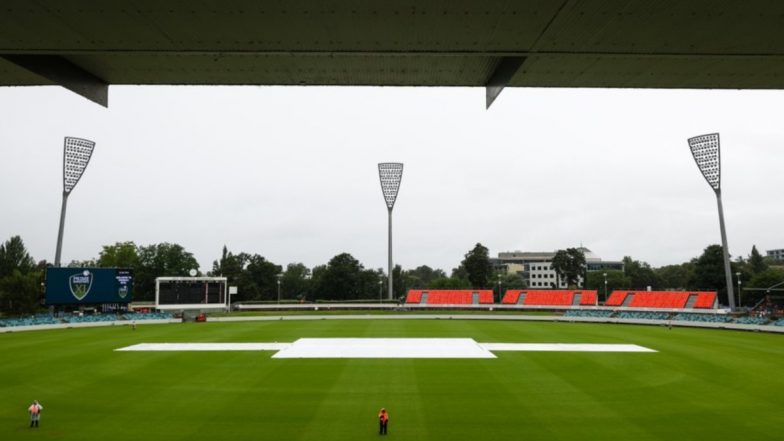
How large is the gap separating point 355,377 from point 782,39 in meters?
19.9

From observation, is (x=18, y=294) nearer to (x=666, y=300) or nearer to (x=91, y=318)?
(x=91, y=318)

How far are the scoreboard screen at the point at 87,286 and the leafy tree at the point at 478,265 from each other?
7895 cm

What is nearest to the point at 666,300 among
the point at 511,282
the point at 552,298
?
the point at 552,298

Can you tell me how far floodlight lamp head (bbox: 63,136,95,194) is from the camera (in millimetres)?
52594

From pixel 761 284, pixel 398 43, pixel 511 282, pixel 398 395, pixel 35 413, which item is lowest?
pixel 398 395

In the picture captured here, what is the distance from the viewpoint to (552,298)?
246 ft

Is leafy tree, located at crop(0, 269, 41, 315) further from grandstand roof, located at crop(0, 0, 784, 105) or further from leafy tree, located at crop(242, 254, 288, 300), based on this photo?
grandstand roof, located at crop(0, 0, 784, 105)

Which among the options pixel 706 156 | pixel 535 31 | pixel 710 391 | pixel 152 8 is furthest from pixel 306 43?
pixel 706 156

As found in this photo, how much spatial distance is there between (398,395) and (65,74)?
1570 cm

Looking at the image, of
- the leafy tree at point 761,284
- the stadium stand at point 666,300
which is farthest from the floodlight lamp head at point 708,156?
the leafy tree at point 761,284

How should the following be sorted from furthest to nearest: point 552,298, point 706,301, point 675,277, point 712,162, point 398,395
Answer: point 675,277 < point 552,298 < point 706,301 < point 712,162 < point 398,395

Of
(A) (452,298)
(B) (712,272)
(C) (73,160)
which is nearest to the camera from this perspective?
(C) (73,160)

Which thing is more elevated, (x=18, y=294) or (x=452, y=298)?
(x=18, y=294)

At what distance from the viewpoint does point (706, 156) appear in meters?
52.9
